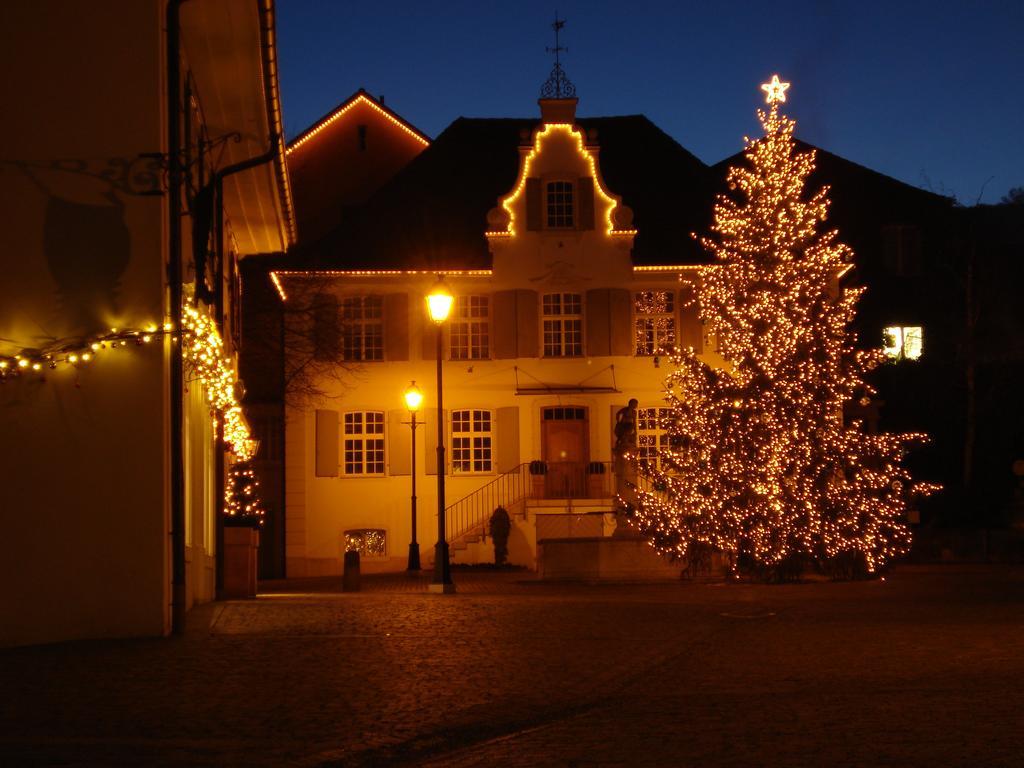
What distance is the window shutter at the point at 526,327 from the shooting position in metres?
42.0

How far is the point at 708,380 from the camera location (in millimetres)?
27984

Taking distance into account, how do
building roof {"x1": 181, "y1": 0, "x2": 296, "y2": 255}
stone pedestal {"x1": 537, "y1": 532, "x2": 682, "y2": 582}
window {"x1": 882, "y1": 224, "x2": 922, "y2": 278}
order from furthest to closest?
window {"x1": 882, "y1": 224, "x2": 922, "y2": 278} → stone pedestal {"x1": 537, "y1": 532, "x2": 682, "y2": 582} → building roof {"x1": 181, "y1": 0, "x2": 296, "y2": 255}

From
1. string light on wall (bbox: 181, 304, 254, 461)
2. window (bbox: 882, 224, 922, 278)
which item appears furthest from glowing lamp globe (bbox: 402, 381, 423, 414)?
window (bbox: 882, 224, 922, 278)

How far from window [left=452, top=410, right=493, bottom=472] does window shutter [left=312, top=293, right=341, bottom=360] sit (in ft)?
12.4

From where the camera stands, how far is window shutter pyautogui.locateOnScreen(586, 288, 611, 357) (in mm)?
41844

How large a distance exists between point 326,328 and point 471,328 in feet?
13.2

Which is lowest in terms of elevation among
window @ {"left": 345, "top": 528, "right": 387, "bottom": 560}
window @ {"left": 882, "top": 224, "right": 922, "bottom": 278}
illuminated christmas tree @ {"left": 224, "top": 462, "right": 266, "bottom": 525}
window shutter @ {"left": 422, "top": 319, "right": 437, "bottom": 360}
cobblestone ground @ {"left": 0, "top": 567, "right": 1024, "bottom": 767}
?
window @ {"left": 345, "top": 528, "right": 387, "bottom": 560}

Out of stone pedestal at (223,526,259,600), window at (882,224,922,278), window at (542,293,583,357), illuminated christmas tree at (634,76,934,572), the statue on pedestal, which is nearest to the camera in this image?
stone pedestal at (223,526,259,600)

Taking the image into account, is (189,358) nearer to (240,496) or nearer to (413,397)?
(240,496)

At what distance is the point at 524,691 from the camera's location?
11352 mm

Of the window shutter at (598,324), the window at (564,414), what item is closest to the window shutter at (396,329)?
the window at (564,414)

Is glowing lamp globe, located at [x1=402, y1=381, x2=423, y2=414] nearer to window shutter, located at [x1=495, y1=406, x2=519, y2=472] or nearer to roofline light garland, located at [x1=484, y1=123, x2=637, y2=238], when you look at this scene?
window shutter, located at [x1=495, y1=406, x2=519, y2=472]

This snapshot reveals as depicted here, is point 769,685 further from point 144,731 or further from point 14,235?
point 14,235

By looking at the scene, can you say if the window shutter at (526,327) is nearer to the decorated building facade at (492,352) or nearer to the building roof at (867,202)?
the decorated building facade at (492,352)
